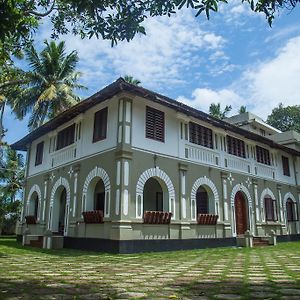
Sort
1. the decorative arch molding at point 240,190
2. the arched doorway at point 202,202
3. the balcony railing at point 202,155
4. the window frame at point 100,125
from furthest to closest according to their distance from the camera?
the decorative arch molding at point 240,190 → the arched doorway at point 202,202 → the balcony railing at point 202,155 → the window frame at point 100,125

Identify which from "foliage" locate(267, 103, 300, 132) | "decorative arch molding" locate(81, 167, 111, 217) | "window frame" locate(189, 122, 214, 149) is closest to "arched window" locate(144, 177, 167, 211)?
"window frame" locate(189, 122, 214, 149)

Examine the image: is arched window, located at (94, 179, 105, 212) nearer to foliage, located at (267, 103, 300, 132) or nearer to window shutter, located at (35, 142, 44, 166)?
window shutter, located at (35, 142, 44, 166)

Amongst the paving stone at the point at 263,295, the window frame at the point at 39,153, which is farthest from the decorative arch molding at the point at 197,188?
the paving stone at the point at 263,295

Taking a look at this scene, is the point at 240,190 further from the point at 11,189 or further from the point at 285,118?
the point at 285,118

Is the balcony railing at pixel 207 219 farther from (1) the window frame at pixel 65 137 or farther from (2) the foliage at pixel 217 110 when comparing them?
(2) the foliage at pixel 217 110

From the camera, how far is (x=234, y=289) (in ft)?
14.5

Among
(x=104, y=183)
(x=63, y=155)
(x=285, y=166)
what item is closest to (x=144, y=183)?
(x=104, y=183)

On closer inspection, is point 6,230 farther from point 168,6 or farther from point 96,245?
point 168,6

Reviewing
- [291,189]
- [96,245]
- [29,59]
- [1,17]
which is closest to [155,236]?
[96,245]

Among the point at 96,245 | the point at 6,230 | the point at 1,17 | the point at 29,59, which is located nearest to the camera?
the point at 1,17

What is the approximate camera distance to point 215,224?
45.8ft

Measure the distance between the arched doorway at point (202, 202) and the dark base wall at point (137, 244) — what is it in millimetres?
1390

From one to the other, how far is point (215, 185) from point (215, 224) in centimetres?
166

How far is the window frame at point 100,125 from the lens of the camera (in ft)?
40.9
